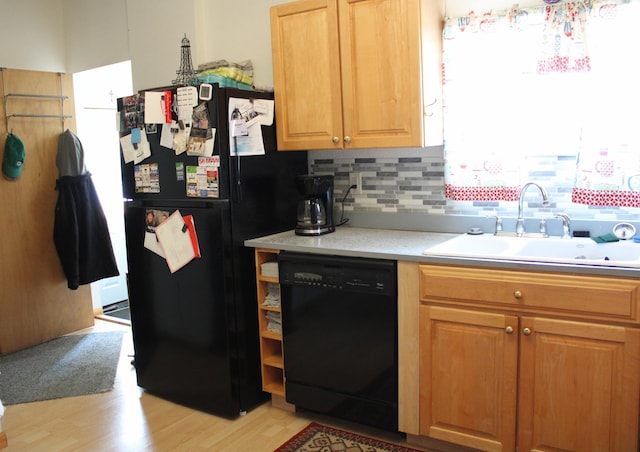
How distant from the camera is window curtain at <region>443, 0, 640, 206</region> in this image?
2.38 metres

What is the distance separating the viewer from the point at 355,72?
8.89 feet

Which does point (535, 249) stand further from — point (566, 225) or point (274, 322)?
point (274, 322)

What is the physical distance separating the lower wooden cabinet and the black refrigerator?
90cm

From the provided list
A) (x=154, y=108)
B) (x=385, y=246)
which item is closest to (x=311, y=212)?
(x=385, y=246)

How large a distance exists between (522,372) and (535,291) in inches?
12.6

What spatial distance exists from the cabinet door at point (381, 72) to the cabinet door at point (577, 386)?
98cm

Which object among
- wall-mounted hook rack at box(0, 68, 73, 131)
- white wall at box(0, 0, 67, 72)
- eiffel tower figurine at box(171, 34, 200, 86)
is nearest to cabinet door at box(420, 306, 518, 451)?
eiffel tower figurine at box(171, 34, 200, 86)

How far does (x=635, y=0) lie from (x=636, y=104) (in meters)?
0.39

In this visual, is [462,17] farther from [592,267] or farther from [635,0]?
[592,267]

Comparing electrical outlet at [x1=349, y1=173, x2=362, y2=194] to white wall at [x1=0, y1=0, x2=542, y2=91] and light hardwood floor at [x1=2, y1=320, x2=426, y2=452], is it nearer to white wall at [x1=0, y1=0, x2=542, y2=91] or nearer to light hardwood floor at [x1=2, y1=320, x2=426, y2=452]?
white wall at [x1=0, y1=0, x2=542, y2=91]

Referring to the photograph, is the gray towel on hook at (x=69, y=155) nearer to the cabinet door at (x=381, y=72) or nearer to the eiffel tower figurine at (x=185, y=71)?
the eiffel tower figurine at (x=185, y=71)

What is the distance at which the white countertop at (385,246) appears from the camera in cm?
212

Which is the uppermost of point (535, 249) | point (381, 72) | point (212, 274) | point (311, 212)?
point (381, 72)

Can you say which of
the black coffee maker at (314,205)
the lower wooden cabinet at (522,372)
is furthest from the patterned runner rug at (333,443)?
the black coffee maker at (314,205)
